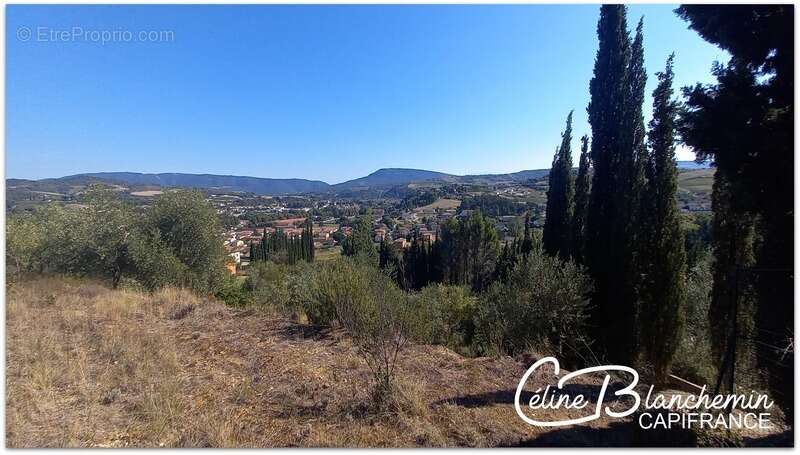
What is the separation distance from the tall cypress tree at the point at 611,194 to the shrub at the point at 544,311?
0.95 m

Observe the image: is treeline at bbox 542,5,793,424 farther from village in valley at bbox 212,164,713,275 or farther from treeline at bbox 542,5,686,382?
village in valley at bbox 212,164,713,275

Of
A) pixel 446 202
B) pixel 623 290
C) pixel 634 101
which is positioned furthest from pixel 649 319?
pixel 446 202

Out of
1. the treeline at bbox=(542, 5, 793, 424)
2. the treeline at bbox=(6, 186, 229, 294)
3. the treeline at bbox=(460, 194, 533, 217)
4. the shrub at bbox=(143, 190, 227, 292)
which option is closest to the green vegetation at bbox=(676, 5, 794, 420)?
the treeline at bbox=(542, 5, 793, 424)

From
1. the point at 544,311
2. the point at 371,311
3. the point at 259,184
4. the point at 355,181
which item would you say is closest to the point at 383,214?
the point at 259,184

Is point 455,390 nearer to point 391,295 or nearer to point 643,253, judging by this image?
point 391,295

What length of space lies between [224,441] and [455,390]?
2.43 meters

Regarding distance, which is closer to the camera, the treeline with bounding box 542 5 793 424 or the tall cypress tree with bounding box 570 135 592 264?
the treeline with bounding box 542 5 793 424

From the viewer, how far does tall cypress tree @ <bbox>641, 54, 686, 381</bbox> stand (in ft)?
26.9

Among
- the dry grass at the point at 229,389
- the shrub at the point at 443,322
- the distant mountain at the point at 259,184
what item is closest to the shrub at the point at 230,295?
the dry grass at the point at 229,389

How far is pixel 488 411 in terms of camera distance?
3.71 m

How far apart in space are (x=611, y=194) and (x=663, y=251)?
253 centimetres

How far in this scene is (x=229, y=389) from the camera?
4.00 m

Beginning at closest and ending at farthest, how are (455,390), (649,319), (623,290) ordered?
(455,390) < (649,319) < (623,290)

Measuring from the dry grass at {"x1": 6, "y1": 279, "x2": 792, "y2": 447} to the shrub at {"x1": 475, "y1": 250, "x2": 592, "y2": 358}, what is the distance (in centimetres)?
281
